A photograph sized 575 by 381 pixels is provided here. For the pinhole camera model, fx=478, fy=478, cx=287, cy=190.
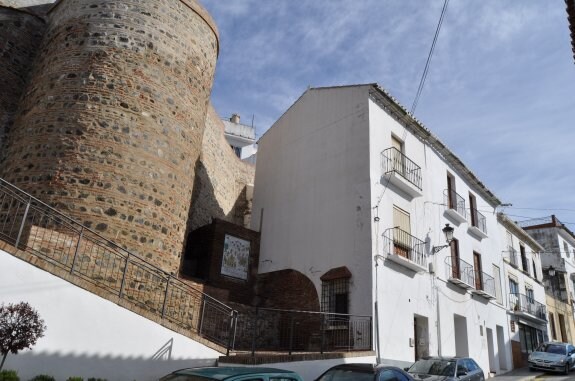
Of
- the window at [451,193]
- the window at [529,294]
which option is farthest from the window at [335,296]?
the window at [529,294]

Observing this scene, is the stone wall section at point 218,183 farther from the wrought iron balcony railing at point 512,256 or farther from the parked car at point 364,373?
the wrought iron balcony railing at point 512,256

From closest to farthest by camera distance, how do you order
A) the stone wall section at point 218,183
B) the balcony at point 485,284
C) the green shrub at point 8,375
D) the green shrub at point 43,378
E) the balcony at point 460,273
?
1. the green shrub at point 8,375
2. the green shrub at point 43,378
3. the balcony at point 460,273
4. the stone wall section at point 218,183
5. the balcony at point 485,284

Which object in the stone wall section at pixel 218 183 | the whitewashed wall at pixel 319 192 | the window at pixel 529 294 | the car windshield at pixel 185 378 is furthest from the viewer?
the window at pixel 529 294

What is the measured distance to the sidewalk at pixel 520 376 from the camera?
17859 millimetres

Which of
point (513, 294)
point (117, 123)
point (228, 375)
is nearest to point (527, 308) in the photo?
point (513, 294)

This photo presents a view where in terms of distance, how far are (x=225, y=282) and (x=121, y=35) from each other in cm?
846

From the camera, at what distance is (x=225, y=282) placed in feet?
53.8

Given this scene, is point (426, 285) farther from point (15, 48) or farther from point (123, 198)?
point (15, 48)

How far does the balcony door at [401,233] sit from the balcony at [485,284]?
6130mm

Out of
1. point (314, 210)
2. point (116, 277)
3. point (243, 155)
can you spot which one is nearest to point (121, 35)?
point (116, 277)

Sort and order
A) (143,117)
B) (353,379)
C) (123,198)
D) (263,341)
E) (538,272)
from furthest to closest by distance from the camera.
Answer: (538,272) → (263,341) → (143,117) → (123,198) → (353,379)

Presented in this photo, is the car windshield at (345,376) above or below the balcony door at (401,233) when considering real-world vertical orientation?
below

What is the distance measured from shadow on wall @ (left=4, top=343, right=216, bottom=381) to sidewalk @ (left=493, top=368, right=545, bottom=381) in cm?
1365

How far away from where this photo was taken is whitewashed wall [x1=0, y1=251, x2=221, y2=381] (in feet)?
24.9
